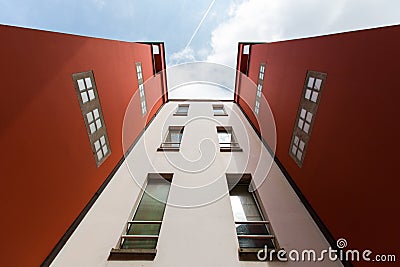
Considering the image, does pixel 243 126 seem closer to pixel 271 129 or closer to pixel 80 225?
pixel 271 129

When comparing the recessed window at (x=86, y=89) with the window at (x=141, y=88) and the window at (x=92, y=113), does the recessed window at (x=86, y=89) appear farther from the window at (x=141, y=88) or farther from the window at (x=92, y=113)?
the window at (x=141, y=88)

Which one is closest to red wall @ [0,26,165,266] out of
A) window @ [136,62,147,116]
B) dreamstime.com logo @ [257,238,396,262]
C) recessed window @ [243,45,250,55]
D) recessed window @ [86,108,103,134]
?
recessed window @ [86,108,103,134]

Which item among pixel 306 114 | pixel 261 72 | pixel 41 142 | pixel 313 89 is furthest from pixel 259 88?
pixel 41 142

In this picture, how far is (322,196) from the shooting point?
3.88 metres

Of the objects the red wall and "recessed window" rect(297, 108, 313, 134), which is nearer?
the red wall

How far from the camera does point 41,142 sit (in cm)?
315

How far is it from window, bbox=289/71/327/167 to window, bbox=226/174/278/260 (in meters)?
1.59

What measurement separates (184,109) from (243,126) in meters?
4.16

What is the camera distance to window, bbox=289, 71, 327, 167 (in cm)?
423

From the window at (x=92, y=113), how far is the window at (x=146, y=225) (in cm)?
160

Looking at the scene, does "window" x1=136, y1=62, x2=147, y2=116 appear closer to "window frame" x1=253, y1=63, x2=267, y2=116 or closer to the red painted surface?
"window frame" x1=253, y1=63, x2=267, y2=116

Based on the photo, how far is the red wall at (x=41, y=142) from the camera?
103 inches


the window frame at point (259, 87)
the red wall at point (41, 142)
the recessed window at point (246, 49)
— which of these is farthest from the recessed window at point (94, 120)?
the recessed window at point (246, 49)

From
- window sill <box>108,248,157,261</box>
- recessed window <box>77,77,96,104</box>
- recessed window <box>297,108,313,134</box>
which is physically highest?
recessed window <box>77,77,96,104</box>
